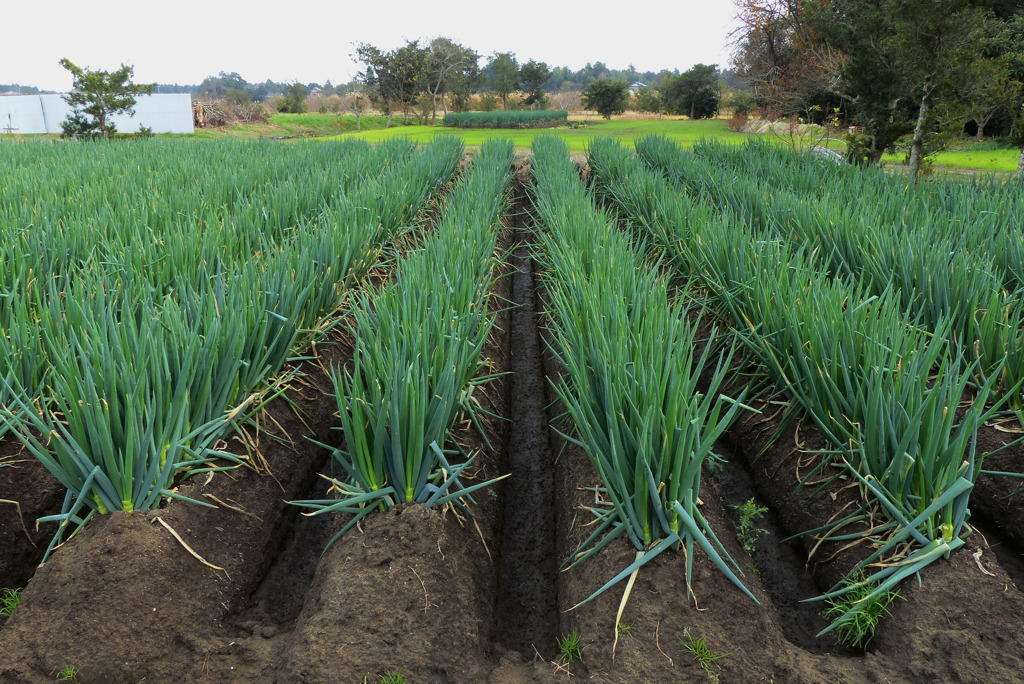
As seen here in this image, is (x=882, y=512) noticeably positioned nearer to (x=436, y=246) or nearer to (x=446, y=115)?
(x=436, y=246)

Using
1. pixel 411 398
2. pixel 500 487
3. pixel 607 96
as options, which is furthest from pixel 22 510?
pixel 607 96

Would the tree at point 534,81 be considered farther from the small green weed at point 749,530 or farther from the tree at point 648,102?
the small green weed at point 749,530

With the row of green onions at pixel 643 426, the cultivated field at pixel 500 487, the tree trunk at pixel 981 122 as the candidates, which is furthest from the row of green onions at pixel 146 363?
the tree trunk at pixel 981 122

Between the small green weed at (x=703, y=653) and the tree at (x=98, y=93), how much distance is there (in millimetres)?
21745

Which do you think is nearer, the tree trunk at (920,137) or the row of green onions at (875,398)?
the row of green onions at (875,398)

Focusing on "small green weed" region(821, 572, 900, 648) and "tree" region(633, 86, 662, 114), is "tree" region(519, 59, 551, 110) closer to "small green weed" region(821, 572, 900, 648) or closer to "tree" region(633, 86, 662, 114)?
"tree" region(633, 86, 662, 114)

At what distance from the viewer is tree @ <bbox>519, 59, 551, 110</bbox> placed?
3444cm

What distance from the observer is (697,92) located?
29.7 meters

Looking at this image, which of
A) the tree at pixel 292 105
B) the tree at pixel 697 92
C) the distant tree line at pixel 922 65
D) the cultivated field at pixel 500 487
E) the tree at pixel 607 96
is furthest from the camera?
the tree at pixel 292 105

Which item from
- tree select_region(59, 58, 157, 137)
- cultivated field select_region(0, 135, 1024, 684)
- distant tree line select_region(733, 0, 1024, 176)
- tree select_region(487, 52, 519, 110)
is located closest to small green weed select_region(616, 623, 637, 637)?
cultivated field select_region(0, 135, 1024, 684)

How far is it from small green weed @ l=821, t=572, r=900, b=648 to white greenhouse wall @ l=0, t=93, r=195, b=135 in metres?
29.1

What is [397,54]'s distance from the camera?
102 ft

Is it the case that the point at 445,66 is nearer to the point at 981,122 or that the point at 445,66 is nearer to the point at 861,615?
the point at 981,122

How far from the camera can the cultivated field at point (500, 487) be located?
1.48 metres
